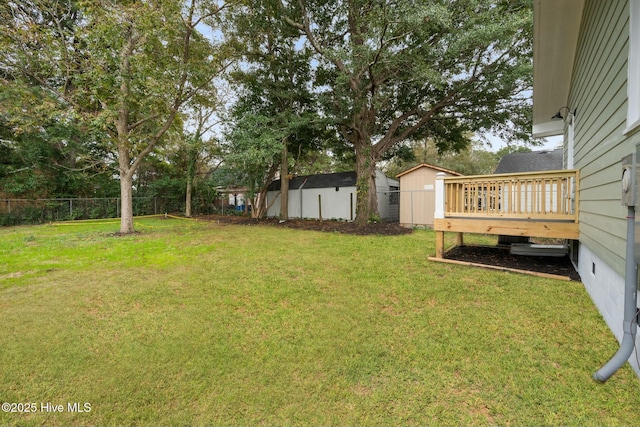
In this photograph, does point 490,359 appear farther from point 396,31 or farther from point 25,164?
point 25,164

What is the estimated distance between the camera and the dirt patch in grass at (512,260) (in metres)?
4.26

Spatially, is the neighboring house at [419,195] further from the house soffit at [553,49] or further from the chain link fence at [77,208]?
the chain link fence at [77,208]

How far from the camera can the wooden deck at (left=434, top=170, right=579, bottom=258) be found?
3.93m

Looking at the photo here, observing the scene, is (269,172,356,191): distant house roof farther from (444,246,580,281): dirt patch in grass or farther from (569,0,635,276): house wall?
(569,0,635,276): house wall

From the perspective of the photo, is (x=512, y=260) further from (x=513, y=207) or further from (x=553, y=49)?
(x=553, y=49)

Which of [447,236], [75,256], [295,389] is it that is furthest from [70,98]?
[447,236]

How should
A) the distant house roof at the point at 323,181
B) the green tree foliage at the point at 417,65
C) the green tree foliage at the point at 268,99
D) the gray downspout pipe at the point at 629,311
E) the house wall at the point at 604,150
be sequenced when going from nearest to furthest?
the gray downspout pipe at the point at 629,311
the house wall at the point at 604,150
the green tree foliage at the point at 417,65
the green tree foliage at the point at 268,99
the distant house roof at the point at 323,181

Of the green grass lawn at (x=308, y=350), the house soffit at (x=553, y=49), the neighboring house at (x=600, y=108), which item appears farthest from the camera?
the house soffit at (x=553, y=49)

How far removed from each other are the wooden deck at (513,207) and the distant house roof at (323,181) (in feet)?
26.1

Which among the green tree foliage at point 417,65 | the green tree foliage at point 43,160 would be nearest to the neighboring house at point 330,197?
the green tree foliage at point 417,65

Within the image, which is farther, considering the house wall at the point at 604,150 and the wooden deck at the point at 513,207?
the wooden deck at the point at 513,207

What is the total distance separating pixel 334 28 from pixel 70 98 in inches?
361

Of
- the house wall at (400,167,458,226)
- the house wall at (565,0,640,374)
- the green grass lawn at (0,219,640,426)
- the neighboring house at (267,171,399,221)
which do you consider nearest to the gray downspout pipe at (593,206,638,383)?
the green grass lawn at (0,219,640,426)

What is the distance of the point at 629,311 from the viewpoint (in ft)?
5.93
